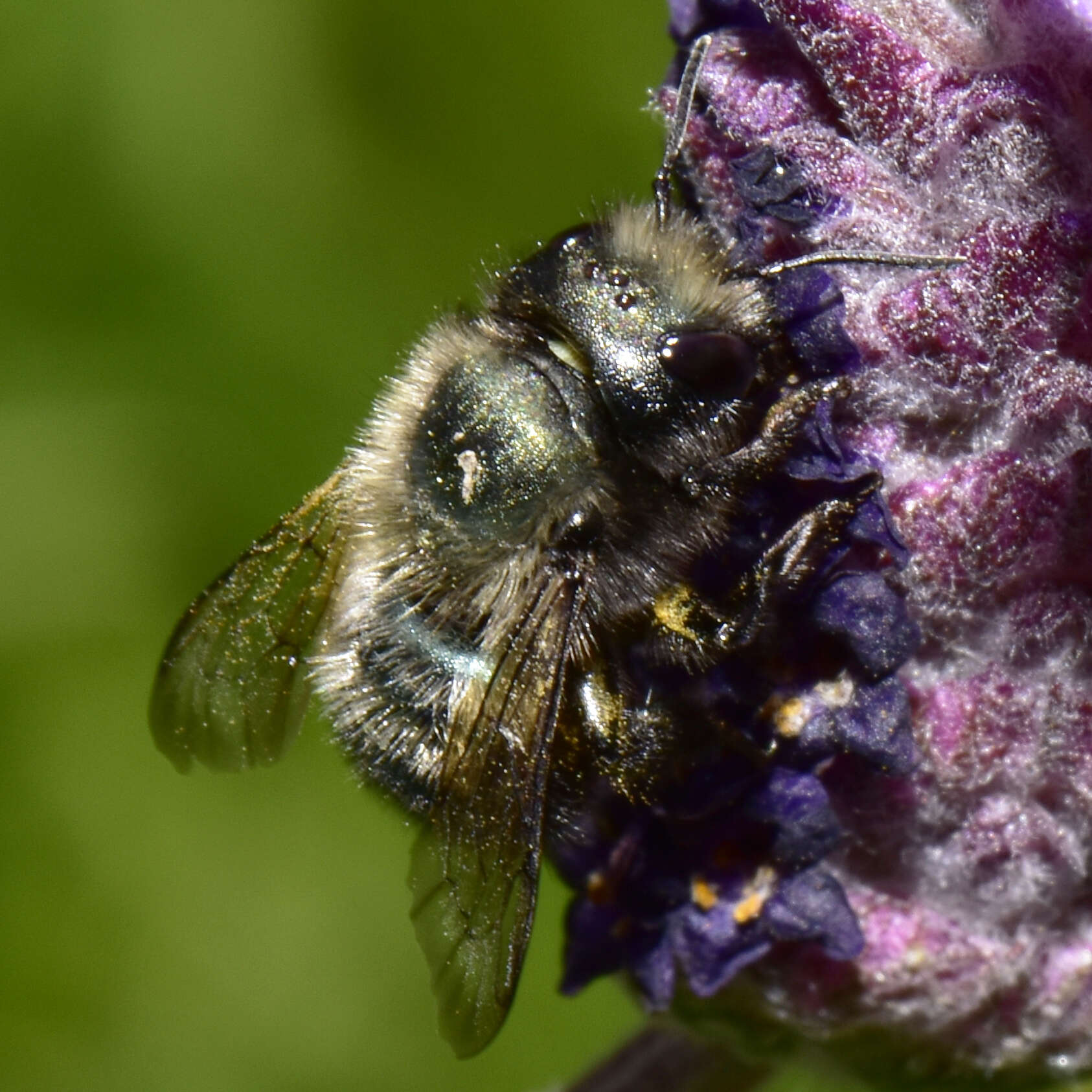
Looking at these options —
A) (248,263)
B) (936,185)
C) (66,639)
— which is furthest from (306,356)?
(936,185)

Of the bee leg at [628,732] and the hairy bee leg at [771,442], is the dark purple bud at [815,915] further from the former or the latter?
the hairy bee leg at [771,442]

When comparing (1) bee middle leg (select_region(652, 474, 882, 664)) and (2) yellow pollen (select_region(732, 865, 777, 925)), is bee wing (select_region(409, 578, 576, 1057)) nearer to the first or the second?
(1) bee middle leg (select_region(652, 474, 882, 664))

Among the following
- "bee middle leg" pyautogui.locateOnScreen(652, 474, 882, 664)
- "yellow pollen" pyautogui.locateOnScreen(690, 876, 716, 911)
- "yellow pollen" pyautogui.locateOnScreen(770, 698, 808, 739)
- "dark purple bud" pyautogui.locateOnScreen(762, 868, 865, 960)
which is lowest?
"dark purple bud" pyautogui.locateOnScreen(762, 868, 865, 960)

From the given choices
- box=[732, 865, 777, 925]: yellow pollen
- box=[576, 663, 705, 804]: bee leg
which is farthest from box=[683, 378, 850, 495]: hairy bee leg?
box=[732, 865, 777, 925]: yellow pollen

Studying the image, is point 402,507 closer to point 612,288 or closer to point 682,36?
point 612,288

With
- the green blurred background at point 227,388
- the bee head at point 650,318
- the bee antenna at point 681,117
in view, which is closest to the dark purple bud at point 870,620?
the bee head at point 650,318

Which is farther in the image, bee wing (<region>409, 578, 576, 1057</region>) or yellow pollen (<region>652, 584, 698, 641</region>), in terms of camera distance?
yellow pollen (<region>652, 584, 698, 641</region>)

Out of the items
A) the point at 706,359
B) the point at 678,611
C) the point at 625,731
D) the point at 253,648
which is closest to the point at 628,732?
the point at 625,731
